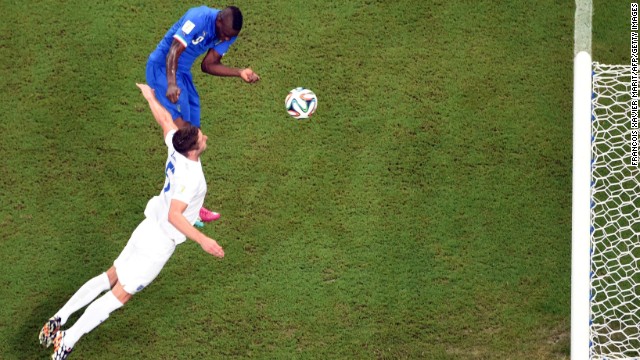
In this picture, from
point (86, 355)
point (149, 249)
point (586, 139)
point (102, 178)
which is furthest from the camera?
point (102, 178)

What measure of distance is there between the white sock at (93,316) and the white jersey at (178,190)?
82 centimetres

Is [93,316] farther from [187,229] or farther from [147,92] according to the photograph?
[147,92]

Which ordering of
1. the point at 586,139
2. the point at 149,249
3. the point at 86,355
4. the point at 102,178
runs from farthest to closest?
the point at 102,178 → the point at 86,355 → the point at 149,249 → the point at 586,139

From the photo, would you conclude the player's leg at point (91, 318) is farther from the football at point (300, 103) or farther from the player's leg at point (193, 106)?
the football at point (300, 103)

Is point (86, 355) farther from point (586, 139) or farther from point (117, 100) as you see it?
point (586, 139)

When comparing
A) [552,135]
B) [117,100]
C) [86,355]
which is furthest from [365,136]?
[86,355]

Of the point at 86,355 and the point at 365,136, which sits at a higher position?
the point at 365,136

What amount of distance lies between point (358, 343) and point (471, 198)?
1889mm

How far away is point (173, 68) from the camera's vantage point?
26.6 ft

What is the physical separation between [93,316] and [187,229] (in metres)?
1.40

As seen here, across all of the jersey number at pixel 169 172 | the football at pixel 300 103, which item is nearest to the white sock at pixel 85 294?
the jersey number at pixel 169 172

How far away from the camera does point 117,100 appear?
370 inches

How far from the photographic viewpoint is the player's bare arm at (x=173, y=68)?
8.02 m

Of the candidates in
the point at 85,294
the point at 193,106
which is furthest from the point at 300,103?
the point at 85,294
